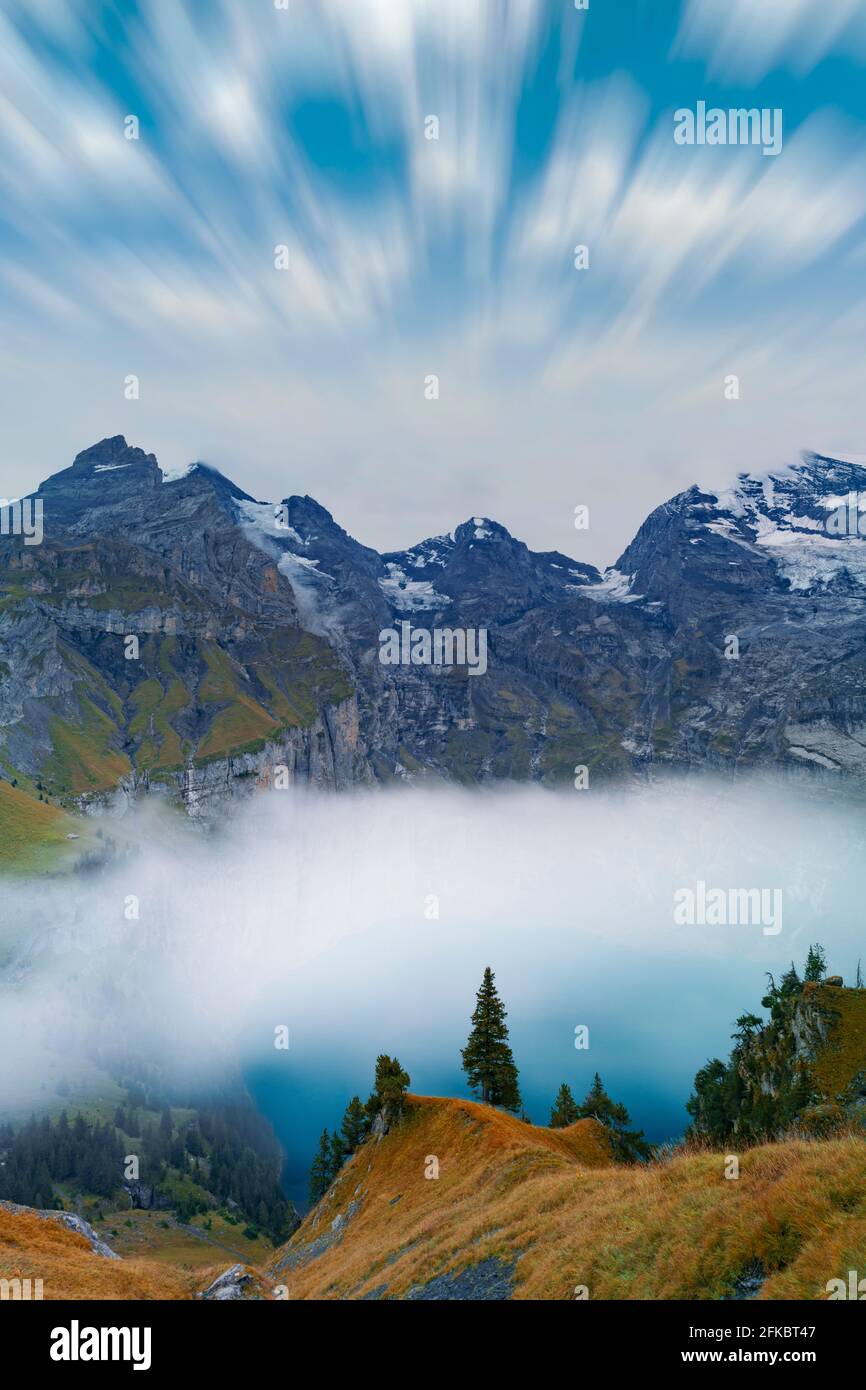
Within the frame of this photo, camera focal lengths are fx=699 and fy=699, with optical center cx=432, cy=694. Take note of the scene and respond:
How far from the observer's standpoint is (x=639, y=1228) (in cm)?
1600

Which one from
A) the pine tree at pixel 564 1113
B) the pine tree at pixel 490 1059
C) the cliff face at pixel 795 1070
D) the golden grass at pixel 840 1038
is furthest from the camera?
the pine tree at pixel 564 1113

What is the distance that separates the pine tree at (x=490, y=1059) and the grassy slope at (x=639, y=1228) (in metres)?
23.3

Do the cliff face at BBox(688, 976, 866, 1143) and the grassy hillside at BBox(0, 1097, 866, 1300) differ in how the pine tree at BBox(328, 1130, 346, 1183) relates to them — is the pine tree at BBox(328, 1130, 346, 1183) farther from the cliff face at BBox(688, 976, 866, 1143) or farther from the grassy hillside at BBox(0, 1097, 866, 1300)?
the cliff face at BBox(688, 976, 866, 1143)

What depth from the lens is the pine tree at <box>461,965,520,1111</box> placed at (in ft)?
212

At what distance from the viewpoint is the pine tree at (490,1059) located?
64.5 meters

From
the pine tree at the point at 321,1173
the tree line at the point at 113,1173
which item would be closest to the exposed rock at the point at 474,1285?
the pine tree at the point at 321,1173

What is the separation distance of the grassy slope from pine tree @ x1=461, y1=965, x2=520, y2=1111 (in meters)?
23.3

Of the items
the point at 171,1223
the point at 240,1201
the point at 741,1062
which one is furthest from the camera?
the point at 240,1201

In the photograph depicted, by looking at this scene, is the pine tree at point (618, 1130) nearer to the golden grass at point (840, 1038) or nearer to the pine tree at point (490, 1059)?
the pine tree at point (490, 1059)
